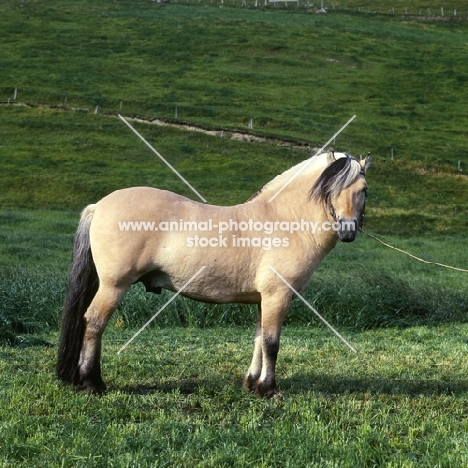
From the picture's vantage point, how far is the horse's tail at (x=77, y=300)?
312 inches

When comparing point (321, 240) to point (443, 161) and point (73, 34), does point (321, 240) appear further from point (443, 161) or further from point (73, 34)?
point (73, 34)

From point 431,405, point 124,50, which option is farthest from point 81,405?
→ point 124,50

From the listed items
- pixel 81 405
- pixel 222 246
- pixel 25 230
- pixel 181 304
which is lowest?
pixel 25 230

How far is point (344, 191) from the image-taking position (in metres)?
7.69

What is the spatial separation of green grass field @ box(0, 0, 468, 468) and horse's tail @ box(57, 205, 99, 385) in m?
0.34

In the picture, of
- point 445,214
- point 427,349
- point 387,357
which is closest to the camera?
point 387,357

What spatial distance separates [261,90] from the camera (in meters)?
58.5

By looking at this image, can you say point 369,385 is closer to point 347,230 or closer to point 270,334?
point 270,334

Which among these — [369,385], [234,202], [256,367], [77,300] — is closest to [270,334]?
[256,367]

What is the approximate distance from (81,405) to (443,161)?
3866cm

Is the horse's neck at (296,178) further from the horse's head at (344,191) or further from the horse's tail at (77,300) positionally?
the horse's tail at (77,300)

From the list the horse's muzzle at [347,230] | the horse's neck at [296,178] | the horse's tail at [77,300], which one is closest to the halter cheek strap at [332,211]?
the horse's muzzle at [347,230]

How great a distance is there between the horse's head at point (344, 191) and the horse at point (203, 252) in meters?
0.01

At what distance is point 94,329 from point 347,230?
110 inches
